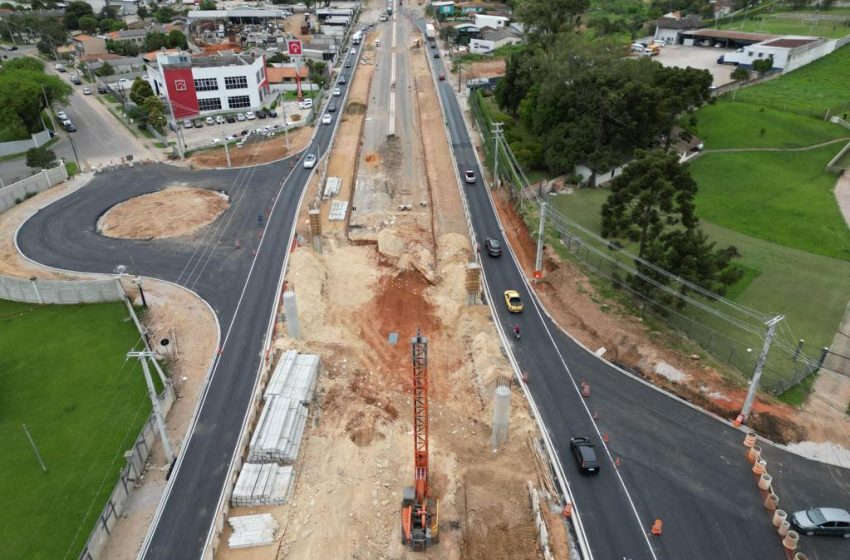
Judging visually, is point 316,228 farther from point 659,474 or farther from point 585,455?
point 659,474

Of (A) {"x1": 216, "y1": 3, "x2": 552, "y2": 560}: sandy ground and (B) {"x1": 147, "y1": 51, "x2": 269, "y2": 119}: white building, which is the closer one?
(A) {"x1": 216, "y1": 3, "x2": 552, "y2": 560}: sandy ground

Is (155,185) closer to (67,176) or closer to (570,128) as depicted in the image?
(67,176)

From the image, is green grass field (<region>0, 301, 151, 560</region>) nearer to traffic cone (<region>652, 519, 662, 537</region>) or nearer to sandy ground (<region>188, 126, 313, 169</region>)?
traffic cone (<region>652, 519, 662, 537</region>)

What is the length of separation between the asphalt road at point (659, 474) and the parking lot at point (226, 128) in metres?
70.1

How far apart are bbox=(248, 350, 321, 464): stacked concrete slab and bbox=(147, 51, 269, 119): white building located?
77.1 metres

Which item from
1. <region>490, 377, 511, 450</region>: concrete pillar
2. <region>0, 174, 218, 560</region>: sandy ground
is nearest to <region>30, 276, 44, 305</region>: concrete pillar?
<region>0, 174, 218, 560</region>: sandy ground

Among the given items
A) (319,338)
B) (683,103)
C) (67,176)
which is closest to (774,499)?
(319,338)

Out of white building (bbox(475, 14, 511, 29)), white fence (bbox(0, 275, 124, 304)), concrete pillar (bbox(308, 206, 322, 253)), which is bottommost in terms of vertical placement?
white fence (bbox(0, 275, 124, 304))

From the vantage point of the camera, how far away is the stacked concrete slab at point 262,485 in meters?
35.3

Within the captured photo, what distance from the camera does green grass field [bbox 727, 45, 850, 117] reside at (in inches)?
3912

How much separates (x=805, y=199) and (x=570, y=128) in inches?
1197

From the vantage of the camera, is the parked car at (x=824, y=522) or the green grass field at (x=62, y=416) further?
the green grass field at (x=62, y=416)

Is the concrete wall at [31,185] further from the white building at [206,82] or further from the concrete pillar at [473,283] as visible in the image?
the concrete pillar at [473,283]

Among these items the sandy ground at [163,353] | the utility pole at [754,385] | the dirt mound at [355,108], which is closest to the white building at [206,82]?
the dirt mound at [355,108]
